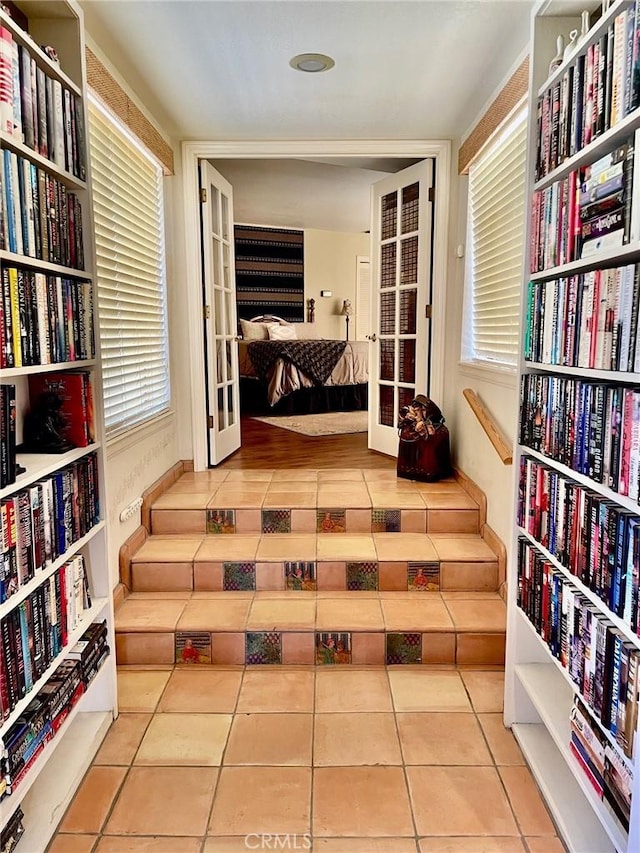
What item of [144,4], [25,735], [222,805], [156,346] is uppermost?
[144,4]

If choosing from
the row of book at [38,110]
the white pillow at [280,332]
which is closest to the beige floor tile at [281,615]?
the row of book at [38,110]

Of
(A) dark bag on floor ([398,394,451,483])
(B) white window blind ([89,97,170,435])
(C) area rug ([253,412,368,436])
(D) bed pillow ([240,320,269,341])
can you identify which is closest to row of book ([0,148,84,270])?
(B) white window blind ([89,97,170,435])

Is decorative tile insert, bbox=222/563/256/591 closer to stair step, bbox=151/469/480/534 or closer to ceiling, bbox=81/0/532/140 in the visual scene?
stair step, bbox=151/469/480/534

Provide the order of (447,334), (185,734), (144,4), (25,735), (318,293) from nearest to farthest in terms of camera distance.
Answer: (25,735) < (185,734) < (144,4) < (447,334) < (318,293)

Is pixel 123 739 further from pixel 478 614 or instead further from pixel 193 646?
pixel 478 614

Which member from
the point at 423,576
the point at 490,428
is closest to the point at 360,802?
the point at 423,576

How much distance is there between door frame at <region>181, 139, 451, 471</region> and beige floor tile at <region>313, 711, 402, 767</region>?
6.83ft

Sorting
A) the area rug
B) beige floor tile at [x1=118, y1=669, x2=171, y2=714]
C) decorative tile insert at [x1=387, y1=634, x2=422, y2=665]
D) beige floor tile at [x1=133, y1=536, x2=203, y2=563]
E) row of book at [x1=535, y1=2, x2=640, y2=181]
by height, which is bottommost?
beige floor tile at [x1=118, y1=669, x2=171, y2=714]

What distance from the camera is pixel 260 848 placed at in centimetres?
141

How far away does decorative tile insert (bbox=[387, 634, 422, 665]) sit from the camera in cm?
221

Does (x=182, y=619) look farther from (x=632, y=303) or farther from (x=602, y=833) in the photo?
(x=632, y=303)

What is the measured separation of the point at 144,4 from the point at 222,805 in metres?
2.58

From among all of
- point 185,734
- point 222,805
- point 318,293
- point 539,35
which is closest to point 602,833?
point 222,805

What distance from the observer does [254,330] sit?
7371 mm
